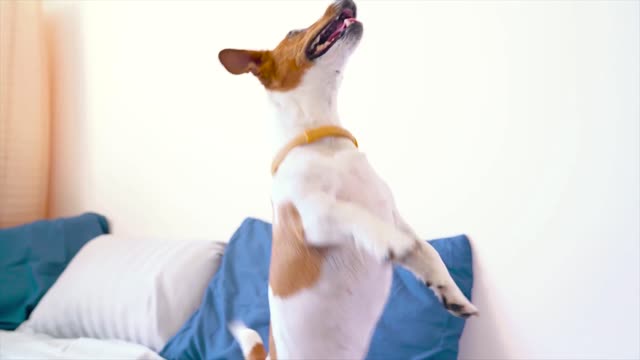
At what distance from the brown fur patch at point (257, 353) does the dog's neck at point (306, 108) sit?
0.29 m

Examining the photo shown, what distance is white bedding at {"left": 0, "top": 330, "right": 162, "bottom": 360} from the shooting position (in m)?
1.24

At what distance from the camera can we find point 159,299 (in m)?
1.40

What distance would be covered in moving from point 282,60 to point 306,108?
2.9 inches

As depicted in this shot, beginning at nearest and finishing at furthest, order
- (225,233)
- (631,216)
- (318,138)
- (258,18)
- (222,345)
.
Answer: (318,138), (631,216), (222,345), (258,18), (225,233)

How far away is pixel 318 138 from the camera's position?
1.73 feet

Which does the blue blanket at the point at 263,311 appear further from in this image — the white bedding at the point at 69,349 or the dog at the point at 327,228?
the dog at the point at 327,228

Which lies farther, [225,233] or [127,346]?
[225,233]

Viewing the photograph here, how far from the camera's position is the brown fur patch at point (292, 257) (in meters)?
0.48

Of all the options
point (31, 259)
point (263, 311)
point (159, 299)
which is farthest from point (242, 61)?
point (31, 259)

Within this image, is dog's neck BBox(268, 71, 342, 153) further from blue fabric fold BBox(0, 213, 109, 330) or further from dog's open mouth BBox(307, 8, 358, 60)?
blue fabric fold BBox(0, 213, 109, 330)

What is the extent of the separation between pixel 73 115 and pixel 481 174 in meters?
1.73

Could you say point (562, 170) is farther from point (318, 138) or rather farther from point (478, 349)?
point (318, 138)

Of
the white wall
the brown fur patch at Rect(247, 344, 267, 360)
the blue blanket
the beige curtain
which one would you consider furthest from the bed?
the brown fur patch at Rect(247, 344, 267, 360)

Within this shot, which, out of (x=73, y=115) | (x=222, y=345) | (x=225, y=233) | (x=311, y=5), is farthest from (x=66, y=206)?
(x=311, y=5)
